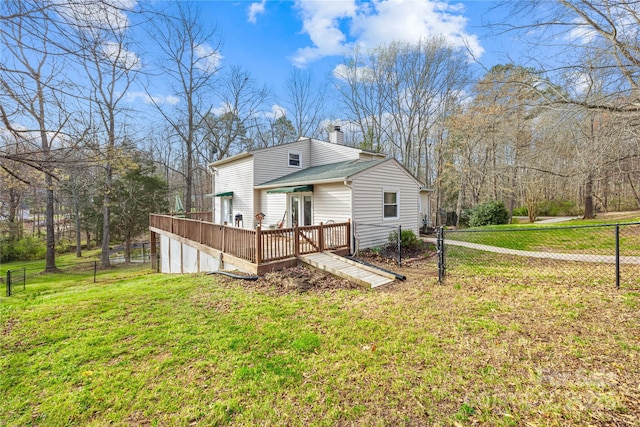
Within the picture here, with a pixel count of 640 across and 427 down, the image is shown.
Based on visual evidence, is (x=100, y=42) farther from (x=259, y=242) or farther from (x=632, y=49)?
(x=632, y=49)

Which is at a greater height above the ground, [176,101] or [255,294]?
[176,101]

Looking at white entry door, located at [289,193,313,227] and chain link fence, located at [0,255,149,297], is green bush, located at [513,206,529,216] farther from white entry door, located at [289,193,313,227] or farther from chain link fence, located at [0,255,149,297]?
chain link fence, located at [0,255,149,297]

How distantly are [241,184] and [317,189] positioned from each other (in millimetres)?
5346

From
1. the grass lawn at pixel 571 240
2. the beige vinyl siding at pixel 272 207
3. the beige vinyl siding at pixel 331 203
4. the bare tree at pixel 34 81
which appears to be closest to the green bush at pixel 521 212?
the grass lawn at pixel 571 240

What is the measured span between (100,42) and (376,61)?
2688cm

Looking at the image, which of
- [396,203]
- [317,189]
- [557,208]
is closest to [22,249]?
[317,189]

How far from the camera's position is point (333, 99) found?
26.9 meters

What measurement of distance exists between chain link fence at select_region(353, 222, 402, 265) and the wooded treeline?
483cm

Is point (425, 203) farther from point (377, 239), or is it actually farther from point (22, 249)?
point (22, 249)

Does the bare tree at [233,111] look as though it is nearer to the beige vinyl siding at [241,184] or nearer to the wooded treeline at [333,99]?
the wooded treeline at [333,99]

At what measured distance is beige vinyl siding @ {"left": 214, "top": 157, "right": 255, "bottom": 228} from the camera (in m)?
13.5

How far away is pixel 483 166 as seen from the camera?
21.8 metres

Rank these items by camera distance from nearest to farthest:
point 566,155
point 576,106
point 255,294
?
1. point 576,106
2. point 255,294
3. point 566,155

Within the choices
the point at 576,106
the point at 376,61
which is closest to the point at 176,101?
the point at 376,61
